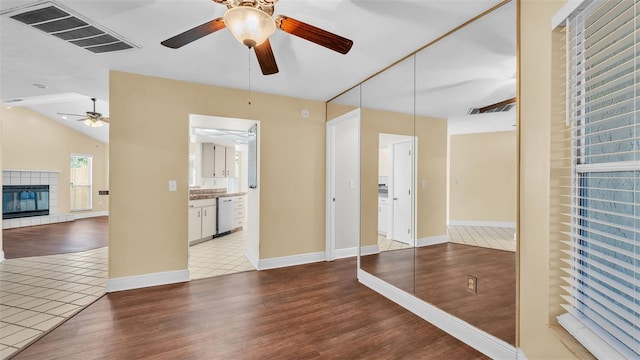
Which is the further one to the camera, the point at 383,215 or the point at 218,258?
the point at 218,258

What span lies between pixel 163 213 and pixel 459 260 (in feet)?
11.1

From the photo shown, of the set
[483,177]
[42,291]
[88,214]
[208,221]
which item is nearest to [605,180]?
[483,177]

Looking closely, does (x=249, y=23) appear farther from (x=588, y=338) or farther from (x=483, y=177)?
(x=588, y=338)

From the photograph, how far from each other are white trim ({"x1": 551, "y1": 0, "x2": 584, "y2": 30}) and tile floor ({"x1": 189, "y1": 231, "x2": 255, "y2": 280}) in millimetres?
3962

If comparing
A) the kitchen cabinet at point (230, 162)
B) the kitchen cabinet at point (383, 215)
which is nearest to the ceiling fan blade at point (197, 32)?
the kitchen cabinet at point (383, 215)

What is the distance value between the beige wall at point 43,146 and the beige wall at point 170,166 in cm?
583

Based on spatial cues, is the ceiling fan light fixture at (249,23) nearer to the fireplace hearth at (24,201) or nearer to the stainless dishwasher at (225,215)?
the stainless dishwasher at (225,215)

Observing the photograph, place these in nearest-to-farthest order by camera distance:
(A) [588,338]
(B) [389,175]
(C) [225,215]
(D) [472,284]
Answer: (A) [588,338] < (D) [472,284] < (B) [389,175] < (C) [225,215]

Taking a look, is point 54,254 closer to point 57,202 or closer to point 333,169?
point 57,202

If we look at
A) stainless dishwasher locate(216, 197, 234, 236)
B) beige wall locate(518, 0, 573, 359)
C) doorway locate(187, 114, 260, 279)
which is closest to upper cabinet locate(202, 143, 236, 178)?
doorway locate(187, 114, 260, 279)

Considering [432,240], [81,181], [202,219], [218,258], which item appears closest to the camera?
[432,240]

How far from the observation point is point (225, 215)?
19.6 ft

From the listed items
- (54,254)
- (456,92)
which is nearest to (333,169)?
(456,92)

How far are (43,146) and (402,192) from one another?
389 inches
